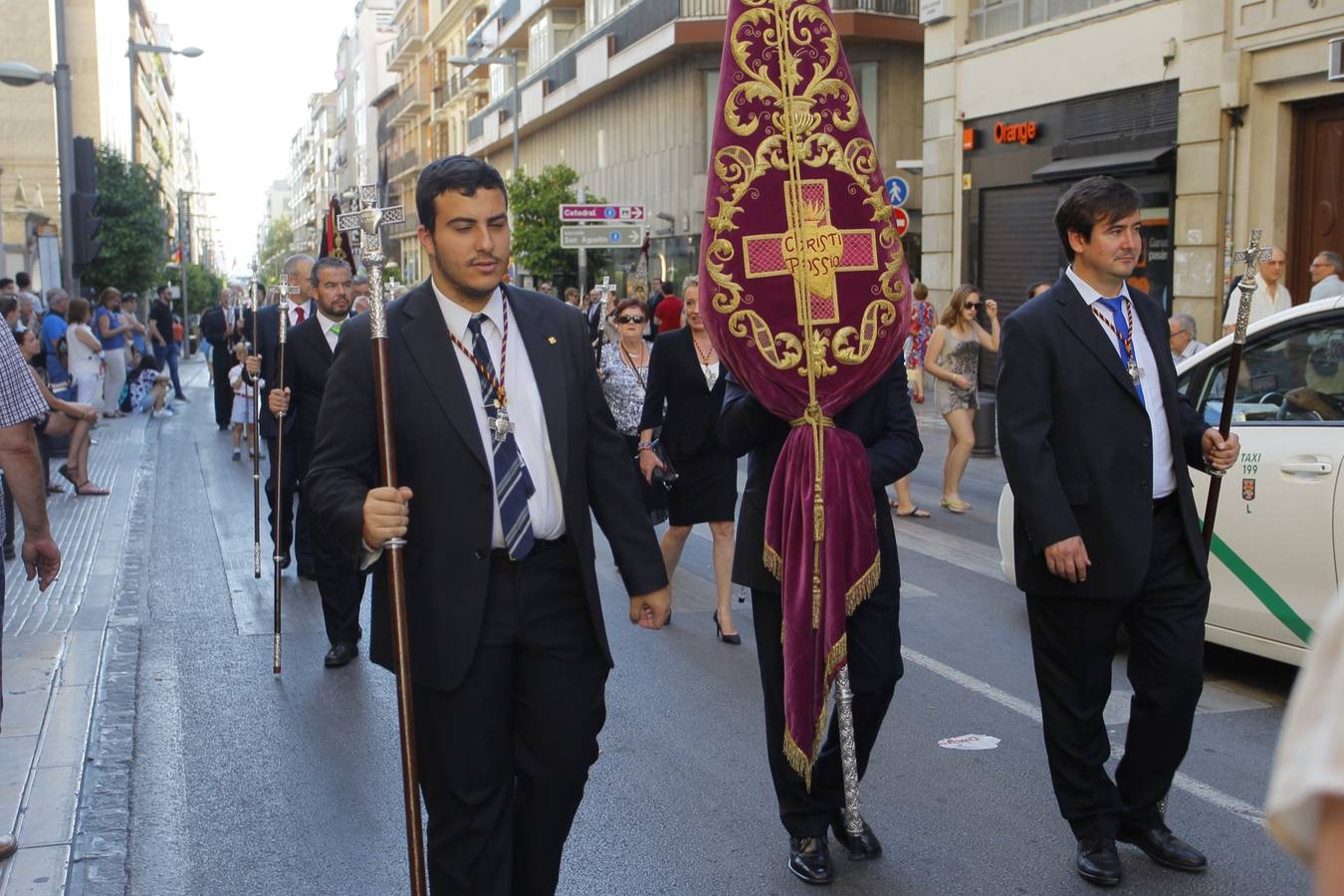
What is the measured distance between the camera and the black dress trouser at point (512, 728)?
3.50 metres

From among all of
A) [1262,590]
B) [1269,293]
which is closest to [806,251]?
[1262,590]

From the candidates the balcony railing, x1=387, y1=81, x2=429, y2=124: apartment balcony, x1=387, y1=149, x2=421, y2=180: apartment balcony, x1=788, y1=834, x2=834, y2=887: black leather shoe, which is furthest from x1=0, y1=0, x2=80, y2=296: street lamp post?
the balcony railing

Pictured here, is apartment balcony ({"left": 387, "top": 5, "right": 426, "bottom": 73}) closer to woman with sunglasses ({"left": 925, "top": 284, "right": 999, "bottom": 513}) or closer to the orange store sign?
the orange store sign

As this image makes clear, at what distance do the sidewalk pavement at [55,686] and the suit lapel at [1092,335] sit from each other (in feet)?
11.7

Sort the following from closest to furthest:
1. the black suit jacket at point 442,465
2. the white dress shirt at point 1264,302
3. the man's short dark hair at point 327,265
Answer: the black suit jacket at point 442,465
the man's short dark hair at point 327,265
the white dress shirt at point 1264,302

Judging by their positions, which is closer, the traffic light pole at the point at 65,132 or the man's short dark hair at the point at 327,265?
the man's short dark hair at the point at 327,265

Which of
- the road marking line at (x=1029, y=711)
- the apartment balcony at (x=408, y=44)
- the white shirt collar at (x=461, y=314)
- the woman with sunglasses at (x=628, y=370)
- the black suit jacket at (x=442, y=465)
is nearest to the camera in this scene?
the black suit jacket at (x=442, y=465)

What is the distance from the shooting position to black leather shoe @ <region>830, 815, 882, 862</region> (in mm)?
A: 4734

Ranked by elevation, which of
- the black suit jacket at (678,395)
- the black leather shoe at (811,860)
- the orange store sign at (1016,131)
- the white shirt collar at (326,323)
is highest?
the orange store sign at (1016,131)

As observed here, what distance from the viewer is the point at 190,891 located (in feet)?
15.3

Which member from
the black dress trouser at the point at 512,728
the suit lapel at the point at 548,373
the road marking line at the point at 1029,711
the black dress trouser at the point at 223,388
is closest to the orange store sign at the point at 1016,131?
the black dress trouser at the point at 223,388

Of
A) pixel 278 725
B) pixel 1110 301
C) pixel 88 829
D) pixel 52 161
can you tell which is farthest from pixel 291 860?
pixel 52 161

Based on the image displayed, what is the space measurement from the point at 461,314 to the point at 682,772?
2.64 metres

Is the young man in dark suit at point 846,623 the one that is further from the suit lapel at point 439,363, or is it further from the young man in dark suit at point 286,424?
the young man in dark suit at point 286,424
